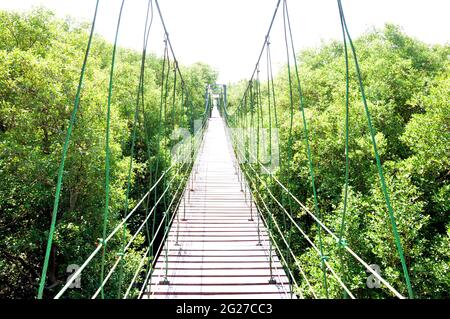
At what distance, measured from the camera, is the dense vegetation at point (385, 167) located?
15.7 ft

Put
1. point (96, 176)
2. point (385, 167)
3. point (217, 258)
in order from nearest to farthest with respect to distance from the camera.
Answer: point (217, 258)
point (96, 176)
point (385, 167)

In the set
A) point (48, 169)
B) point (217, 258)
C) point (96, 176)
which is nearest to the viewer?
point (217, 258)

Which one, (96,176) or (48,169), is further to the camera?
(96,176)

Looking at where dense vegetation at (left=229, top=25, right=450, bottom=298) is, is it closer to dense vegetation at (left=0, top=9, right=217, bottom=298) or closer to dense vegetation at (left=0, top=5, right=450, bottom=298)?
dense vegetation at (left=0, top=5, right=450, bottom=298)

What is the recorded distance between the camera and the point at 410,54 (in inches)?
424

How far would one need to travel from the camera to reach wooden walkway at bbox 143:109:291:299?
6.46 ft

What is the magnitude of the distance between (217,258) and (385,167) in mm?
4858

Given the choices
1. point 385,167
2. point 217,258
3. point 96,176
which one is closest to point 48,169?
point 96,176

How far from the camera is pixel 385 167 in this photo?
238 inches

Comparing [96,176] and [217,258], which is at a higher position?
[96,176]

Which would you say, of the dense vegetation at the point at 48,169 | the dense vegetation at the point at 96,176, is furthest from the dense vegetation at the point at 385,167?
the dense vegetation at the point at 48,169

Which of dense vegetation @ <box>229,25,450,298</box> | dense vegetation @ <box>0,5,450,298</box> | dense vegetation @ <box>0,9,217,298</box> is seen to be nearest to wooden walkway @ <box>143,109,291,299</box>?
dense vegetation @ <box>229,25,450,298</box>

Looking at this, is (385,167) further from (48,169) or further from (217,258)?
(48,169)
